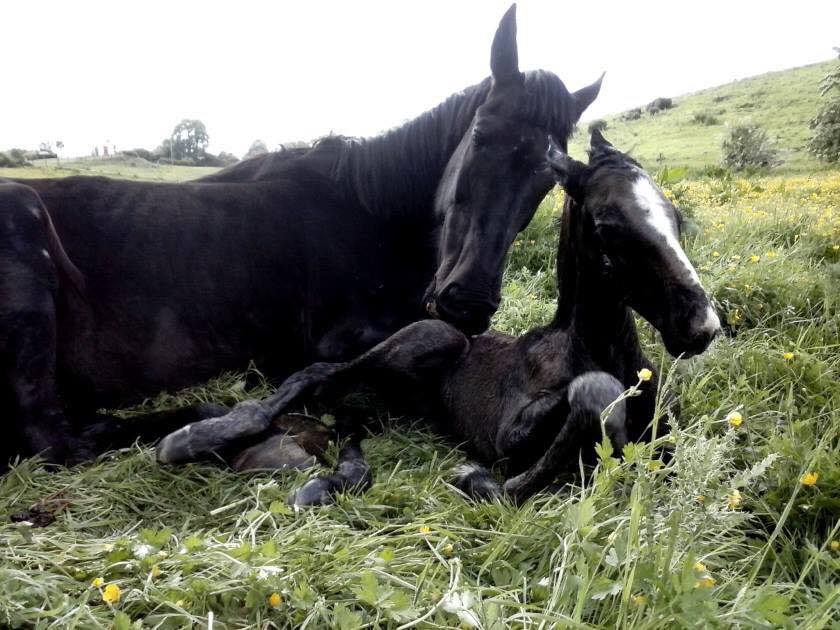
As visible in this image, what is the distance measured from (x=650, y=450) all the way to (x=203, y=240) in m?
2.45

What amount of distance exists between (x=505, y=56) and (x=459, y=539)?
2124mm

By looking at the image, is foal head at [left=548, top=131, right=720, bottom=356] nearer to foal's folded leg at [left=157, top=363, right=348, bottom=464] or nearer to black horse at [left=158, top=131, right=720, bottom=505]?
black horse at [left=158, top=131, right=720, bottom=505]

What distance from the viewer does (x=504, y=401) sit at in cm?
264

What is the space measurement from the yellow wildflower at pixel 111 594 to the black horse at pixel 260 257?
55.4 inches

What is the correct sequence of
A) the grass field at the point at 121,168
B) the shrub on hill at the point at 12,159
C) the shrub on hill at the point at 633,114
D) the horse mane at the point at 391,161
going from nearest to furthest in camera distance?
1. the horse mane at the point at 391,161
2. the grass field at the point at 121,168
3. the shrub on hill at the point at 12,159
4. the shrub on hill at the point at 633,114

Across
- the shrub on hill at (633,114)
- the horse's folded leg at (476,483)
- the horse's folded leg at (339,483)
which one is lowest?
the horse's folded leg at (476,483)

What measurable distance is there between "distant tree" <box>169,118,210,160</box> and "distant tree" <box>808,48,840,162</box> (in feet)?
46.8

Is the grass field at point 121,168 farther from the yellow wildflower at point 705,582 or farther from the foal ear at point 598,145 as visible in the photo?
the yellow wildflower at point 705,582

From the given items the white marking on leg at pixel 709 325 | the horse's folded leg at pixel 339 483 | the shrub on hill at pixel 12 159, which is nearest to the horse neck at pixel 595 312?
the white marking on leg at pixel 709 325

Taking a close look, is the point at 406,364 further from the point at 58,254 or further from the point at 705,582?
the point at 705,582

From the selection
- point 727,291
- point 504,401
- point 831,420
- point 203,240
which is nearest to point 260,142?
point 203,240

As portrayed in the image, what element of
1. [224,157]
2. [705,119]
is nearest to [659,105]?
[705,119]

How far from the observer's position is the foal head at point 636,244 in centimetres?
187

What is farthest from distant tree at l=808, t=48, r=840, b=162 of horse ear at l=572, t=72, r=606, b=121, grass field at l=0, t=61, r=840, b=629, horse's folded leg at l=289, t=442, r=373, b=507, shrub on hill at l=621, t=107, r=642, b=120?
shrub on hill at l=621, t=107, r=642, b=120
